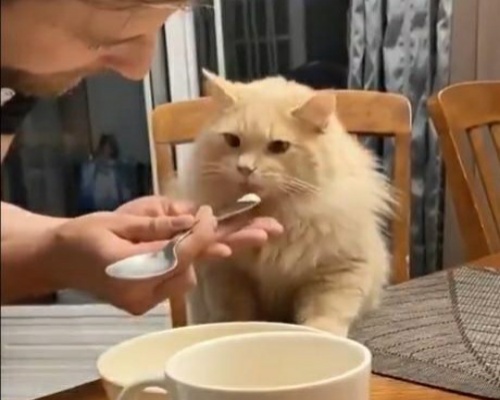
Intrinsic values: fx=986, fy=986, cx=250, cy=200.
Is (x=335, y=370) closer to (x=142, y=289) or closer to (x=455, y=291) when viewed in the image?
(x=142, y=289)

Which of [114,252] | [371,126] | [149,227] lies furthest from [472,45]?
[114,252]

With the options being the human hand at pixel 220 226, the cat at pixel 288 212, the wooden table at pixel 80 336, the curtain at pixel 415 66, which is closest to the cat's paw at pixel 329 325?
the cat at pixel 288 212

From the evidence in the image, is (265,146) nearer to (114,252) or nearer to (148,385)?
(148,385)

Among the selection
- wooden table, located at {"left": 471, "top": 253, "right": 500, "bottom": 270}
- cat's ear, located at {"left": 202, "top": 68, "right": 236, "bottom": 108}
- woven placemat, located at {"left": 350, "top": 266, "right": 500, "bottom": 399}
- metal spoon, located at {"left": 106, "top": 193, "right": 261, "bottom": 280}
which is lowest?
wooden table, located at {"left": 471, "top": 253, "right": 500, "bottom": 270}

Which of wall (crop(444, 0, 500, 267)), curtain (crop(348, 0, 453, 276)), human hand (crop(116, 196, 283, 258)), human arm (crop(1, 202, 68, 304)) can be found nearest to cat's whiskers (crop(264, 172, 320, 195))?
human hand (crop(116, 196, 283, 258))

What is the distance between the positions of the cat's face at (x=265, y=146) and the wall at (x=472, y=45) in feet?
3.59

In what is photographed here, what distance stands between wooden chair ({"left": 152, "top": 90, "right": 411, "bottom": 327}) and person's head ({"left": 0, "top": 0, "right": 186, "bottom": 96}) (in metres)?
0.92

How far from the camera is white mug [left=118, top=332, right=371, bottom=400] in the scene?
24.0 inches

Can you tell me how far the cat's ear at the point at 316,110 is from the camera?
3.52 feet

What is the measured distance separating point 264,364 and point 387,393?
0.61 feet

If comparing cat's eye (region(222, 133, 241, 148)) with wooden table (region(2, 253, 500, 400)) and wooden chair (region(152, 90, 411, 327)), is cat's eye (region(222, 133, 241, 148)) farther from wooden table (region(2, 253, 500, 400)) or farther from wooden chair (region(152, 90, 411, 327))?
wooden chair (region(152, 90, 411, 327))

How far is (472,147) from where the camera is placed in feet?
5.31

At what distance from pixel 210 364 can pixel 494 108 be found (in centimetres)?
117

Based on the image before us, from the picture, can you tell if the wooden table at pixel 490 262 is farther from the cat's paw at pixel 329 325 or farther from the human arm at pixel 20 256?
the human arm at pixel 20 256
